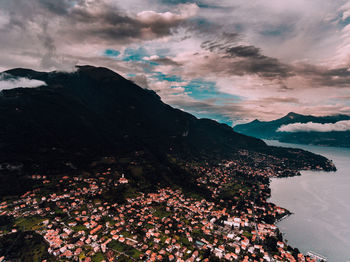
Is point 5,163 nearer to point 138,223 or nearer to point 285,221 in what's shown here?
point 138,223

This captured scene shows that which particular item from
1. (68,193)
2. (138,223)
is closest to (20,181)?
(68,193)

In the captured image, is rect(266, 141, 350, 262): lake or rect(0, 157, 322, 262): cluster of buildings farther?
rect(266, 141, 350, 262): lake

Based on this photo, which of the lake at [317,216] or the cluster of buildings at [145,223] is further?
the lake at [317,216]

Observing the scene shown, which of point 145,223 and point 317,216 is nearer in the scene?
point 145,223

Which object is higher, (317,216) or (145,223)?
(317,216)

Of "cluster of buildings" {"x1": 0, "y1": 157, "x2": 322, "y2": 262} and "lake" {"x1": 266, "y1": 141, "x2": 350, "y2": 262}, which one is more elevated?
"lake" {"x1": 266, "y1": 141, "x2": 350, "y2": 262}

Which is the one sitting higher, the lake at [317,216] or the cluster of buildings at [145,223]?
the lake at [317,216]

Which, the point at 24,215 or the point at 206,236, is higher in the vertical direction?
the point at 206,236

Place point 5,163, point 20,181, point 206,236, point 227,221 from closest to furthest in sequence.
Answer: point 206,236, point 227,221, point 20,181, point 5,163
